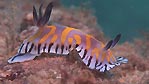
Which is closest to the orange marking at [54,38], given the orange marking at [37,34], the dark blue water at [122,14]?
the orange marking at [37,34]

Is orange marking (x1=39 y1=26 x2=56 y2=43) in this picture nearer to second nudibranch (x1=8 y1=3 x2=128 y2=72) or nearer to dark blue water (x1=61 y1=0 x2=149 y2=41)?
second nudibranch (x1=8 y1=3 x2=128 y2=72)

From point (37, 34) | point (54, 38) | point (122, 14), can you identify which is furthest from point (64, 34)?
point (122, 14)

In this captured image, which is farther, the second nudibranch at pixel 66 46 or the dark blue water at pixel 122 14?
the dark blue water at pixel 122 14

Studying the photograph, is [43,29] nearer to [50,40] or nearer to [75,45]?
[50,40]

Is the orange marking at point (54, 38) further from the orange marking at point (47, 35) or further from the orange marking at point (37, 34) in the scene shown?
the orange marking at point (37, 34)

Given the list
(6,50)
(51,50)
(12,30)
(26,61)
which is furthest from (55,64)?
(12,30)
